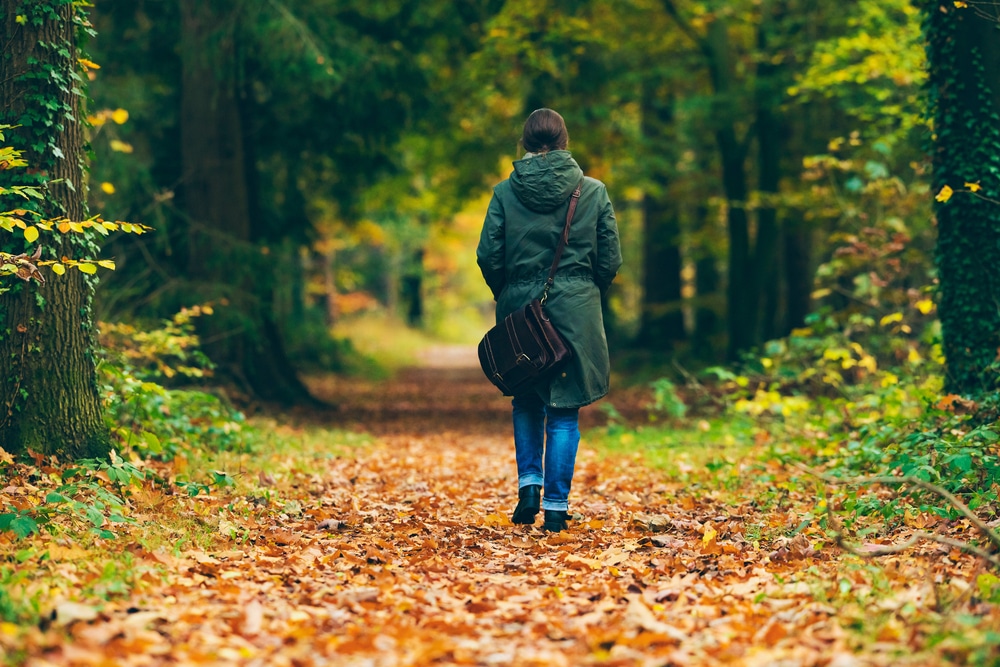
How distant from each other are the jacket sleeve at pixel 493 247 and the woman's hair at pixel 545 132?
1.25ft

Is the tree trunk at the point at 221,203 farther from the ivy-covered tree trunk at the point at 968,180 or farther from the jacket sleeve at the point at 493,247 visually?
the ivy-covered tree trunk at the point at 968,180

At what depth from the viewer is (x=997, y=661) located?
278cm

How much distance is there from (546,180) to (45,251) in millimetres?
2880

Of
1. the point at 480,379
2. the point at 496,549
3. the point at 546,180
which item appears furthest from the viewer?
the point at 480,379

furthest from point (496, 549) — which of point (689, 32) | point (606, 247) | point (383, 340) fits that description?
point (383, 340)

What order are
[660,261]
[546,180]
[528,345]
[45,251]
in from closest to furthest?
[528,345] < [546,180] < [45,251] < [660,261]

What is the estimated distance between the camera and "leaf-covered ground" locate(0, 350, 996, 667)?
10.4 feet

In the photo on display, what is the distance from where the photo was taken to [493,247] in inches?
213

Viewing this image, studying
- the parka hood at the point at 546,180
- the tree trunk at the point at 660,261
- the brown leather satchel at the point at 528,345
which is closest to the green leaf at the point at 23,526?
the brown leather satchel at the point at 528,345

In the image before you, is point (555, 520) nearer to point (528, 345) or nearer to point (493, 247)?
point (528, 345)

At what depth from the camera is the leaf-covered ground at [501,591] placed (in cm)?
317

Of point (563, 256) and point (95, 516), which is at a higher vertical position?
point (563, 256)

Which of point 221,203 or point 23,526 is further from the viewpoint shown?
point 221,203

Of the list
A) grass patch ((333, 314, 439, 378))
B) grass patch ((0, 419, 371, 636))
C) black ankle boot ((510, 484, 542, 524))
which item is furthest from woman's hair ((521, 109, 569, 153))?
grass patch ((333, 314, 439, 378))
